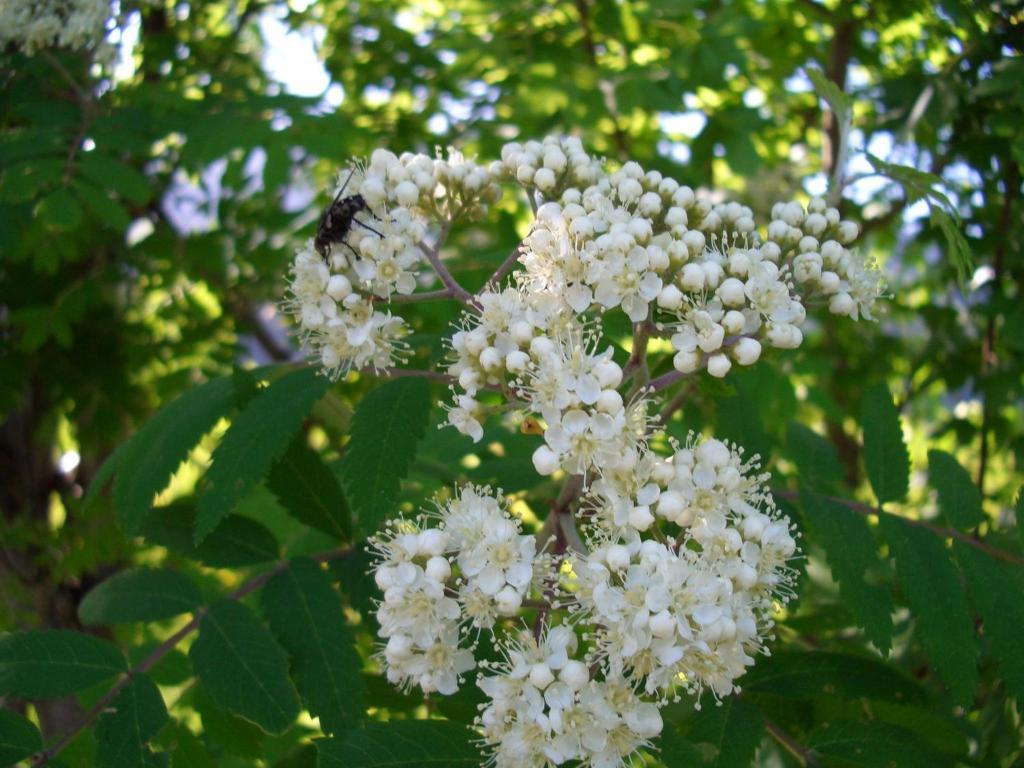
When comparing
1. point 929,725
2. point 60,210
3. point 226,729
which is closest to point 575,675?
point 929,725

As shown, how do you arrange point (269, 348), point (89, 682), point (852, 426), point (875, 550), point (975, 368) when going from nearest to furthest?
point (89, 682), point (875, 550), point (975, 368), point (269, 348), point (852, 426)

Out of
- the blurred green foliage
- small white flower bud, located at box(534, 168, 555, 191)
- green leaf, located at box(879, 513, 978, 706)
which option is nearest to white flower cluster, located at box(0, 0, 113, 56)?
the blurred green foliage

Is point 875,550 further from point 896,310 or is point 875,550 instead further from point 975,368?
point 896,310

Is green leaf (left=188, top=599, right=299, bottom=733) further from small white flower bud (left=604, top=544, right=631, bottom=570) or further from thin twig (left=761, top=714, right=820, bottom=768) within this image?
thin twig (left=761, top=714, right=820, bottom=768)

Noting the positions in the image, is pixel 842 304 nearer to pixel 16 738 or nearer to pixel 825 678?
pixel 825 678

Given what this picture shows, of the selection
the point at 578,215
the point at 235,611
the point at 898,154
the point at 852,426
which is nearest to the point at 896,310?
the point at 852,426

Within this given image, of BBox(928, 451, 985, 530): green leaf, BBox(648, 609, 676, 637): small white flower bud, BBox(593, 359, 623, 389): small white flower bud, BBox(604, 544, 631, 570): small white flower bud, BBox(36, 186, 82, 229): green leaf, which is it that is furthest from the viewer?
BBox(36, 186, 82, 229): green leaf
